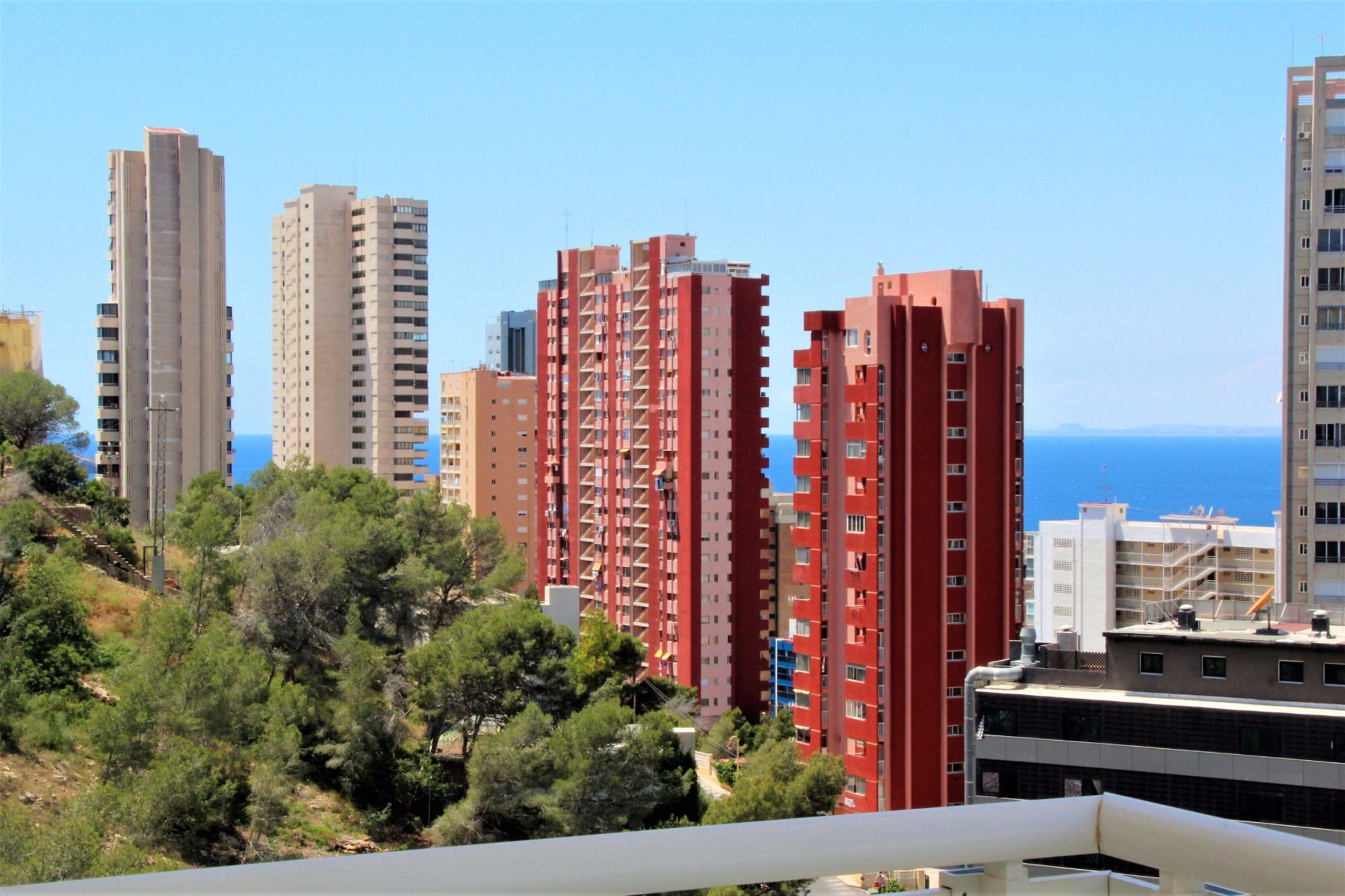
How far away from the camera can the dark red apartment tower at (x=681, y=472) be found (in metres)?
33.2

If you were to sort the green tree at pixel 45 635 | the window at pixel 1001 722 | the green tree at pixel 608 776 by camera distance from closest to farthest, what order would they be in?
the window at pixel 1001 722, the green tree at pixel 45 635, the green tree at pixel 608 776

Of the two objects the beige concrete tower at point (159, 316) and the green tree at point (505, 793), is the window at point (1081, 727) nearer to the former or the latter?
the green tree at point (505, 793)

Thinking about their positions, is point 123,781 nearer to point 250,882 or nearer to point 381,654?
point 381,654

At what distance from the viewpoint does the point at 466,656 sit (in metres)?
18.0

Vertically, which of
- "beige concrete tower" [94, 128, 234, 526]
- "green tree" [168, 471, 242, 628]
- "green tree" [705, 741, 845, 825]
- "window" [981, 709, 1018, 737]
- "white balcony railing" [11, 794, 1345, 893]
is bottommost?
"green tree" [705, 741, 845, 825]

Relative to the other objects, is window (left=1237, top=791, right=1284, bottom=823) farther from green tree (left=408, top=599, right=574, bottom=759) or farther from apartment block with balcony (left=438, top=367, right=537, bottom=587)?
apartment block with balcony (left=438, top=367, right=537, bottom=587)

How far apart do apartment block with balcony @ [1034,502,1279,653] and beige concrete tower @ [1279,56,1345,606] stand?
62.1ft

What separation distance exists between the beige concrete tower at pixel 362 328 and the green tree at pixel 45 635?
34.6m

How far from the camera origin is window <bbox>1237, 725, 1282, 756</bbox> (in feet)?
43.0

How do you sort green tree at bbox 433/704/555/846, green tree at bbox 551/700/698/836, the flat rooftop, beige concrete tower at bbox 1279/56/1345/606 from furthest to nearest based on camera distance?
beige concrete tower at bbox 1279/56/1345/606 < green tree at bbox 551/700/698/836 < green tree at bbox 433/704/555/846 < the flat rooftop

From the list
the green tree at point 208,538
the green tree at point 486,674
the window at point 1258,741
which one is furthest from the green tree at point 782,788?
the green tree at point 208,538

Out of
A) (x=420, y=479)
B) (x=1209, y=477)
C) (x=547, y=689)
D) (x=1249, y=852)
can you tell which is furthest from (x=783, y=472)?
(x=1249, y=852)

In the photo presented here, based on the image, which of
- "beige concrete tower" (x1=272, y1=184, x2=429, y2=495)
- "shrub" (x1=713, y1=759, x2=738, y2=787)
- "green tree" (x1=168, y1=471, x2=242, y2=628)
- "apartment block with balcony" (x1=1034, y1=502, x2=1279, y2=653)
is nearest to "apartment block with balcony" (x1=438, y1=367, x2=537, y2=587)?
"beige concrete tower" (x1=272, y1=184, x2=429, y2=495)

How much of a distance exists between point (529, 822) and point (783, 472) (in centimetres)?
13356
